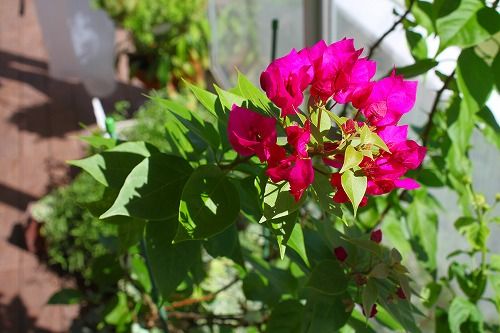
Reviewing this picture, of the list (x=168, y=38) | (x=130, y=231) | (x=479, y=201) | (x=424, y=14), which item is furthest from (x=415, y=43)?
(x=168, y=38)

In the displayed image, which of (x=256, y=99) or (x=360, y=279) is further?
(x=360, y=279)

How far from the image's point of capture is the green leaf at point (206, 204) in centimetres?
57

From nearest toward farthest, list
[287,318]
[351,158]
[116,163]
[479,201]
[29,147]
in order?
[351,158], [116,163], [287,318], [479,201], [29,147]

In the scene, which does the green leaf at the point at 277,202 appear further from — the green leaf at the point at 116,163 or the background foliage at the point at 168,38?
the background foliage at the point at 168,38

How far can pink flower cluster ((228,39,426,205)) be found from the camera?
488 mm

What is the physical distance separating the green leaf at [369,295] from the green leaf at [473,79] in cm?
28

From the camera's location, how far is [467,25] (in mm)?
720

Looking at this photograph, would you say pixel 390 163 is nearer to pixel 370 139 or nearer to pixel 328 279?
pixel 370 139

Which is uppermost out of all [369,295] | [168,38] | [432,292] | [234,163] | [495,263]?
[234,163]

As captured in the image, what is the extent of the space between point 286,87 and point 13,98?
123 inches

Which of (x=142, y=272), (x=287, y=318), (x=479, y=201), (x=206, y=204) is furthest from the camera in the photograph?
(x=142, y=272)

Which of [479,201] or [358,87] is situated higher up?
[358,87]

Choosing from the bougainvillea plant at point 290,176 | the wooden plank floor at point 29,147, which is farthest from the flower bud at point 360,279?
the wooden plank floor at point 29,147

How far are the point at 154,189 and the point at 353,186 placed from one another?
0.81ft
